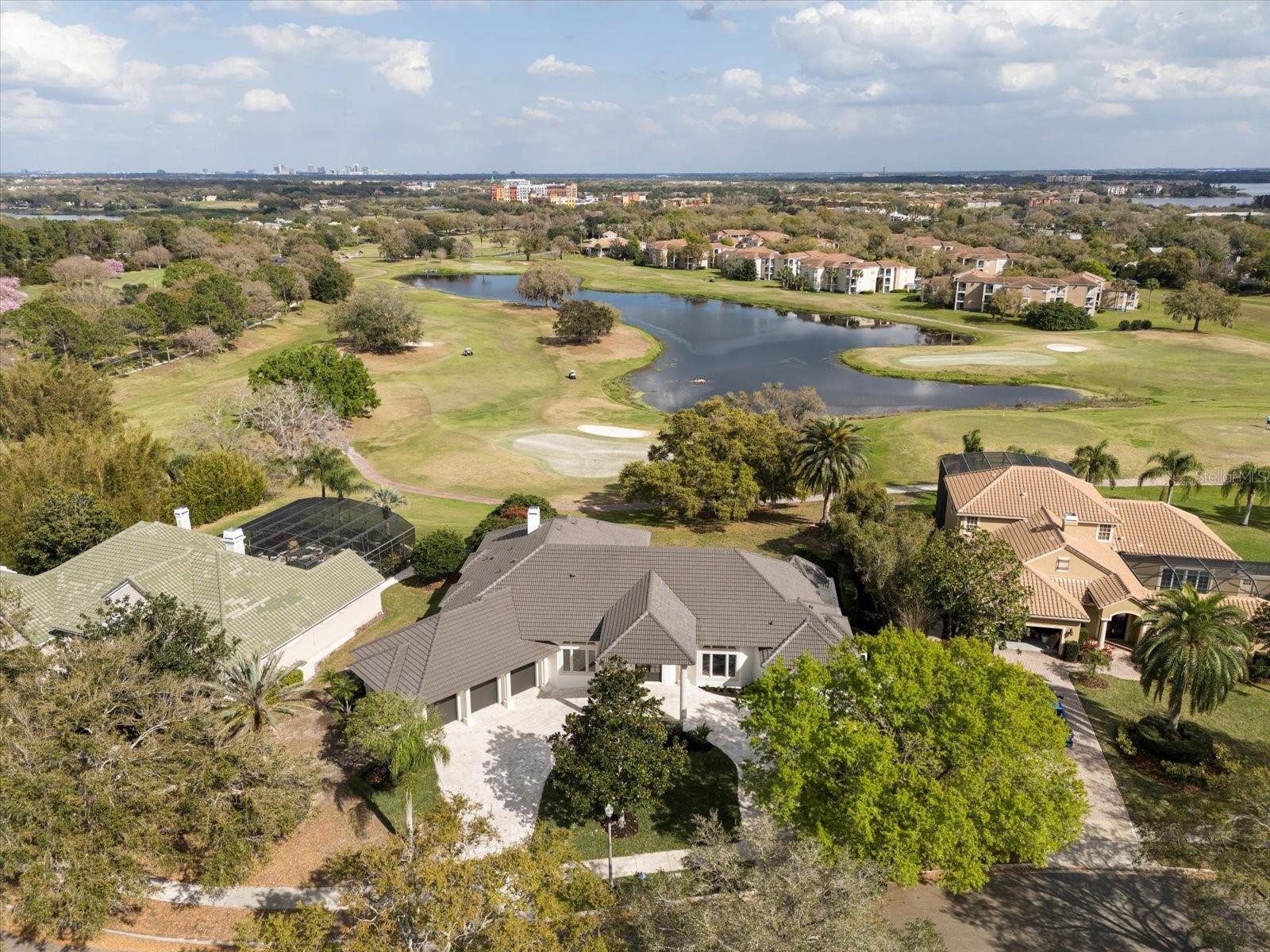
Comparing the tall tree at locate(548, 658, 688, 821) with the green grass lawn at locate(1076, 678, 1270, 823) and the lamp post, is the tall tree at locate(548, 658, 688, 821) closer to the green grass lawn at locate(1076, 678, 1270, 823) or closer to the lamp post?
the lamp post

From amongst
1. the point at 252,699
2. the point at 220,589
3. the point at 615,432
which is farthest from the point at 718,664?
the point at 615,432

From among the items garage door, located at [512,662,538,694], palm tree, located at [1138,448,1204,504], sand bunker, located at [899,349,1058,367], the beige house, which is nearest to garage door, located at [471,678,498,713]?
garage door, located at [512,662,538,694]

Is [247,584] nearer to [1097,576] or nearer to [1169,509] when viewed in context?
[1097,576]

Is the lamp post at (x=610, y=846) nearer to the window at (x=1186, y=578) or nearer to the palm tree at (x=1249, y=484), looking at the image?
the window at (x=1186, y=578)

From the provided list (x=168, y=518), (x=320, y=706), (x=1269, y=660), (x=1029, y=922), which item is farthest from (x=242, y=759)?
(x=1269, y=660)

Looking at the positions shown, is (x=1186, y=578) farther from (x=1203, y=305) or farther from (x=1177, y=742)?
(x=1203, y=305)

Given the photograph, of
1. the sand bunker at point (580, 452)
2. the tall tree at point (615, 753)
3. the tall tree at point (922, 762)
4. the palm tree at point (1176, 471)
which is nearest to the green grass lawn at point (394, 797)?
the tall tree at point (615, 753)
